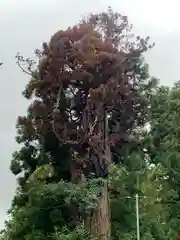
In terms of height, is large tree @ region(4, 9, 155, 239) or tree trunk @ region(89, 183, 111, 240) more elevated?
large tree @ region(4, 9, 155, 239)

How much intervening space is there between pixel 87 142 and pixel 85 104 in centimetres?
101

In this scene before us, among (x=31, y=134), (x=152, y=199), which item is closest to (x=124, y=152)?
(x=152, y=199)

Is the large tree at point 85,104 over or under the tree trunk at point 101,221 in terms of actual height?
over

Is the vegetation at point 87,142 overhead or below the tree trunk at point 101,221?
overhead

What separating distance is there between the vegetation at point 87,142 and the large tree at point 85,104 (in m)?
0.03

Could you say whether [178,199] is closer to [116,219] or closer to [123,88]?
[116,219]

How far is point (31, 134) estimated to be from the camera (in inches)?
605

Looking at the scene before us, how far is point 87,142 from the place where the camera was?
14.6m

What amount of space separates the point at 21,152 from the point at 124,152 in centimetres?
286

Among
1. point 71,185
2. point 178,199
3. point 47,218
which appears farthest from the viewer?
point 178,199

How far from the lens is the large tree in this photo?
47.4 ft

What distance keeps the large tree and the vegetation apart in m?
0.03

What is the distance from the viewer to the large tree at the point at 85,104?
1445 cm

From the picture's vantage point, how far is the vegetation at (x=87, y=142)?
14.4 meters
